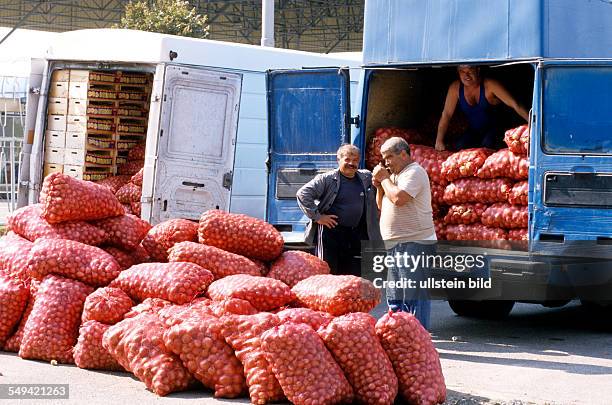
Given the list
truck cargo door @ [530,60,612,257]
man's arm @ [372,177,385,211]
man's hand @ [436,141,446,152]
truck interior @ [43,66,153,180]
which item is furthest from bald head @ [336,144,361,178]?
truck interior @ [43,66,153,180]

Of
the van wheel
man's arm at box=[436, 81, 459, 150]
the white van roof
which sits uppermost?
the white van roof

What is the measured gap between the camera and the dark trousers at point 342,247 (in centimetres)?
936

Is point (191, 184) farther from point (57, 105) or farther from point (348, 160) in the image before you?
point (348, 160)

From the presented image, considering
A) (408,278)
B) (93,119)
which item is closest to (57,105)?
(93,119)

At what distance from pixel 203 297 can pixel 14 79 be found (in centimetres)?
1525

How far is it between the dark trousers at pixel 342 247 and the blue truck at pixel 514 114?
0.87 meters

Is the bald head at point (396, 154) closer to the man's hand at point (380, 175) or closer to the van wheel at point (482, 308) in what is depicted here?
the man's hand at point (380, 175)

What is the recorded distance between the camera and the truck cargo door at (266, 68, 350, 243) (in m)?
10.5

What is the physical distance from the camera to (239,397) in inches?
268

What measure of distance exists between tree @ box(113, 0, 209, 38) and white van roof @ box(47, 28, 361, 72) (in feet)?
39.2

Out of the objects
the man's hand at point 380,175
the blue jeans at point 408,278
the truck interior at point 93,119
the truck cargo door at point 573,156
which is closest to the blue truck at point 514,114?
the truck cargo door at point 573,156

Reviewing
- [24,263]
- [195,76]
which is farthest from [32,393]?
[195,76]

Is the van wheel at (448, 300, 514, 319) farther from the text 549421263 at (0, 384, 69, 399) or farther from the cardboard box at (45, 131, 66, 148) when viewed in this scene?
the cardboard box at (45, 131, 66, 148)

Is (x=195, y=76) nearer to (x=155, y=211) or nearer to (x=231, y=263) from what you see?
(x=155, y=211)
